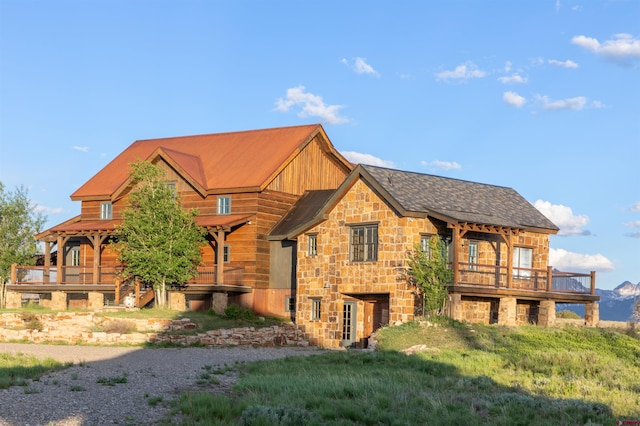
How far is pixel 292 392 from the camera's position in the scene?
2212cm

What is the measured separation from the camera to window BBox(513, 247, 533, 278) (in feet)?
137

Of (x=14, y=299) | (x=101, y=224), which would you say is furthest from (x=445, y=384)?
(x=14, y=299)

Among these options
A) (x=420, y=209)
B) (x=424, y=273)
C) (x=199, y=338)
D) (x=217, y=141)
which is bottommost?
(x=199, y=338)

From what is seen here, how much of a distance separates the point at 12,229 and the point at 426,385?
35.4 m

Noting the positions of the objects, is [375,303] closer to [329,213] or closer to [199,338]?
[329,213]

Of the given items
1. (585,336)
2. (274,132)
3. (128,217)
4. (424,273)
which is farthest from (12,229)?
(585,336)

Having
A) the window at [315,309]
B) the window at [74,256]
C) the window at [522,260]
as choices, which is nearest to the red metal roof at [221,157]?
the window at [74,256]

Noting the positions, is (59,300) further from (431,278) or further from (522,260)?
(522,260)

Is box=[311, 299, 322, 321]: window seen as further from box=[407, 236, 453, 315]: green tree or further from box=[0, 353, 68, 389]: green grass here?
box=[0, 353, 68, 389]: green grass

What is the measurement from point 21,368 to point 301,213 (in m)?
23.0

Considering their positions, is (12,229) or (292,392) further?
(12,229)

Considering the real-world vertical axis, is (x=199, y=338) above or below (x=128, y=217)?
below

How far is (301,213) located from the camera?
47094 mm

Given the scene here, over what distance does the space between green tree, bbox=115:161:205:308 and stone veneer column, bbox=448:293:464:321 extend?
13336 mm
